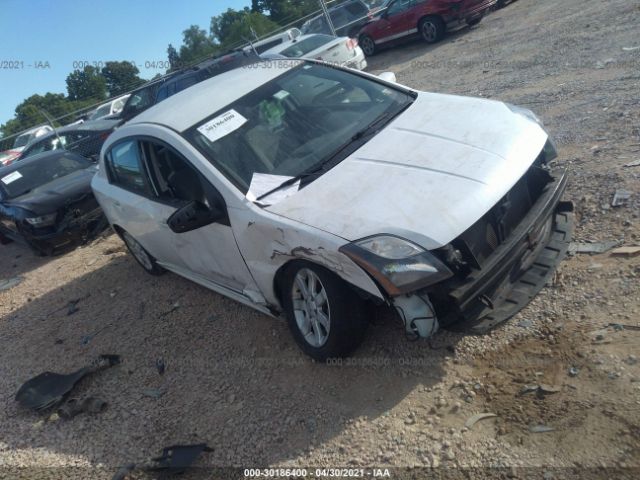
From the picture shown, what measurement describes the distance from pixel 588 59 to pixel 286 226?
6.95 metres

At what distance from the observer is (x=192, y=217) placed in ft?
11.5

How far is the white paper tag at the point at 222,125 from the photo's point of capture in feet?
12.5

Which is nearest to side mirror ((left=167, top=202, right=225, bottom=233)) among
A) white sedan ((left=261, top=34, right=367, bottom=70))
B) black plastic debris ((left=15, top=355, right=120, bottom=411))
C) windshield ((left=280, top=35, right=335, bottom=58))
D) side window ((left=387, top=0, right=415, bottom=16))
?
black plastic debris ((left=15, top=355, right=120, bottom=411))

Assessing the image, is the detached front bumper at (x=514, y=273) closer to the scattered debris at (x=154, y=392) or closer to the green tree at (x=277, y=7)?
the scattered debris at (x=154, y=392)

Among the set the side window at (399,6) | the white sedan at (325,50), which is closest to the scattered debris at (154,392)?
the white sedan at (325,50)

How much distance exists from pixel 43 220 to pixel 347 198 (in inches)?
248

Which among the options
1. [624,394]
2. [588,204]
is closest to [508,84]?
[588,204]

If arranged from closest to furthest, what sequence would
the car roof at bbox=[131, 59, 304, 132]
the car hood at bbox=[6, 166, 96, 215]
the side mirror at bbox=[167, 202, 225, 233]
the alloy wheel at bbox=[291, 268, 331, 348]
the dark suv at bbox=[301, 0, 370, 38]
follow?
the alloy wheel at bbox=[291, 268, 331, 348] → the side mirror at bbox=[167, 202, 225, 233] → the car roof at bbox=[131, 59, 304, 132] → the car hood at bbox=[6, 166, 96, 215] → the dark suv at bbox=[301, 0, 370, 38]

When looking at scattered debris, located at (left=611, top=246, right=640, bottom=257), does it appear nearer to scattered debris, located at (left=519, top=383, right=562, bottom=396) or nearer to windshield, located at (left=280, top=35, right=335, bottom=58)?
scattered debris, located at (left=519, top=383, right=562, bottom=396)

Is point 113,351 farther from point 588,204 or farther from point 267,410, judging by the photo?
point 588,204

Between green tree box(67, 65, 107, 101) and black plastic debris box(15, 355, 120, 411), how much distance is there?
5475 centimetres

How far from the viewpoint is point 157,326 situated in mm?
4762

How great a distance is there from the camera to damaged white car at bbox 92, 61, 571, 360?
2.82m

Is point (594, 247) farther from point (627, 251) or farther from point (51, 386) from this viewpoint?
point (51, 386)
